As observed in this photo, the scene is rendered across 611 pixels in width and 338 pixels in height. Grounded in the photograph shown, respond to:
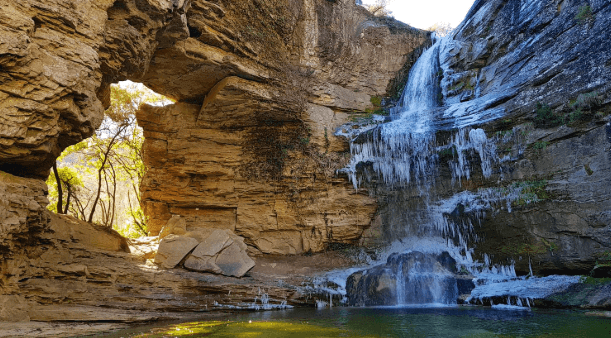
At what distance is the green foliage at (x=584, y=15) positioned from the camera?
1203 cm

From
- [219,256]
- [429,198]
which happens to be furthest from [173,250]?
[429,198]

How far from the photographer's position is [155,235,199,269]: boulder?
39.1 ft

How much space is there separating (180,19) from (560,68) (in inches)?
476

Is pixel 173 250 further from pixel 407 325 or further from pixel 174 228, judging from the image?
pixel 407 325

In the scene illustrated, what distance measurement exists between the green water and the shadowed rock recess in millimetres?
2386

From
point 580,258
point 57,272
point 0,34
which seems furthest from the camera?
point 580,258

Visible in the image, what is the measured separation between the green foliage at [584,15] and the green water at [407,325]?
9.17 m

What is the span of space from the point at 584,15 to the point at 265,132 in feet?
39.6

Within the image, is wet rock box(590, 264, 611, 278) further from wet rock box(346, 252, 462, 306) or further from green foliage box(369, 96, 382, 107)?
green foliage box(369, 96, 382, 107)

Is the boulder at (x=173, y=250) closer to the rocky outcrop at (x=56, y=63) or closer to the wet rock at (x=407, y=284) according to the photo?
the rocky outcrop at (x=56, y=63)

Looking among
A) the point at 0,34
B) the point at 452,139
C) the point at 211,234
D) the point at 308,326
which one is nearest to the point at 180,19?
the point at 0,34

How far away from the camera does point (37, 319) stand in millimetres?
8156

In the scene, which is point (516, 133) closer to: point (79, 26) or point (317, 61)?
point (317, 61)

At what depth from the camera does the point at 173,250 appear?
12148 millimetres
